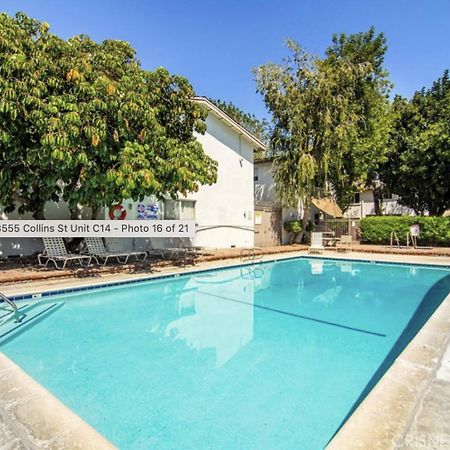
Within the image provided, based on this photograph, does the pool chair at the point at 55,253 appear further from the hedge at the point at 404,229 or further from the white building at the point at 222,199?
the hedge at the point at 404,229

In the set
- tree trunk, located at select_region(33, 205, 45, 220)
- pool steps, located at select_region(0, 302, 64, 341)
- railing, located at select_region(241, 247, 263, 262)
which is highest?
tree trunk, located at select_region(33, 205, 45, 220)

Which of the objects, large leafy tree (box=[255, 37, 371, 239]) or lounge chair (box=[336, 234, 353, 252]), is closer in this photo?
lounge chair (box=[336, 234, 353, 252])

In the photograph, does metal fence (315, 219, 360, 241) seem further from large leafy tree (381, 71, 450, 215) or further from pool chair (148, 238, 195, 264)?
pool chair (148, 238, 195, 264)

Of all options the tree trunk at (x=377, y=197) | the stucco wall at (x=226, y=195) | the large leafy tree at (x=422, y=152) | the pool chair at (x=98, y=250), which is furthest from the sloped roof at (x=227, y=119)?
the tree trunk at (x=377, y=197)

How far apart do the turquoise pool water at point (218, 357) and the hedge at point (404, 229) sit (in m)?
9.99

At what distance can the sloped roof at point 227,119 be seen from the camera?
54.0 ft

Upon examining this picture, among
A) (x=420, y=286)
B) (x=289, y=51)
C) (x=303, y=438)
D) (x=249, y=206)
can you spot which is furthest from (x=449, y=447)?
(x=289, y=51)

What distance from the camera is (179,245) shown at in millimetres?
16156

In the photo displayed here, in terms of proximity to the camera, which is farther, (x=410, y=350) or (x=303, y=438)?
(x=410, y=350)

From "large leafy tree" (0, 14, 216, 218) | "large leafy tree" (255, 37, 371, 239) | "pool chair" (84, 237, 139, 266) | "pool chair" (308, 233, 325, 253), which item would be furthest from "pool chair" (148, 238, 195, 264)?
"large leafy tree" (255, 37, 371, 239)

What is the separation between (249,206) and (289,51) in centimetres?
917

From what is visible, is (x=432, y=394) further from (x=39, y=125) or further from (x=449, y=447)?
(x=39, y=125)

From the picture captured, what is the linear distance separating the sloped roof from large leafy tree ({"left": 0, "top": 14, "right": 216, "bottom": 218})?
4.58 meters
